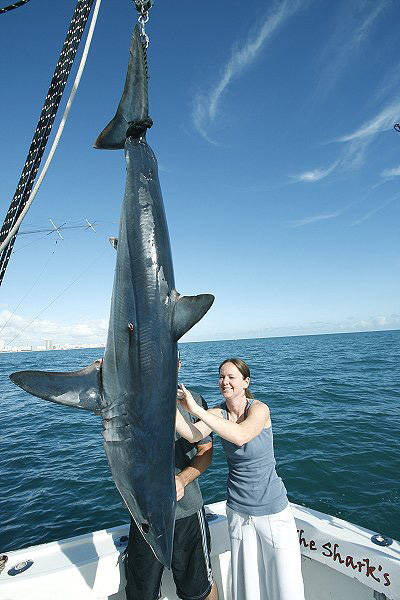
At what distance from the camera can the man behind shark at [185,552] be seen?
299 centimetres

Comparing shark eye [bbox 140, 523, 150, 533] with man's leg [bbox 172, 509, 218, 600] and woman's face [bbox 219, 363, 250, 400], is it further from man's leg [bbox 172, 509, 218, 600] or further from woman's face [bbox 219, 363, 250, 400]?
woman's face [bbox 219, 363, 250, 400]

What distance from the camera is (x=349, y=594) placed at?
11.8 feet

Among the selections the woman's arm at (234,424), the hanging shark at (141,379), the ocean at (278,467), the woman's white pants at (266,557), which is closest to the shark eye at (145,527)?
the hanging shark at (141,379)

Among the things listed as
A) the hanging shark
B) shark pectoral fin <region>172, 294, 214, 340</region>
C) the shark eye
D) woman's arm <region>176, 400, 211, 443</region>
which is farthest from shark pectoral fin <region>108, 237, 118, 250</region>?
the shark eye

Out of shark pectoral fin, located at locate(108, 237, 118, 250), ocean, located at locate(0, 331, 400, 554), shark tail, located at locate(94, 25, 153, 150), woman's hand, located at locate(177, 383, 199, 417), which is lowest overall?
ocean, located at locate(0, 331, 400, 554)

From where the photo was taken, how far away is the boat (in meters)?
3.05

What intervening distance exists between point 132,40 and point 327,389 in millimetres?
17535

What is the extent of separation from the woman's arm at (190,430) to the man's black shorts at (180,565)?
0.73 metres

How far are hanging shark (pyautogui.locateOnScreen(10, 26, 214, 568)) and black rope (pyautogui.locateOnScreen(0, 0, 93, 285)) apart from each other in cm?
105

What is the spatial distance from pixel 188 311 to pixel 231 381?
3.97ft

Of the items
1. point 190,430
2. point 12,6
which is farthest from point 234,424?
point 12,6

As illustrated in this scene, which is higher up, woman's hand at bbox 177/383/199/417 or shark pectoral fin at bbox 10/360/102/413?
shark pectoral fin at bbox 10/360/102/413

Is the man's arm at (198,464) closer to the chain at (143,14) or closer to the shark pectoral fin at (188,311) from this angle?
the shark pectoral fin at (188,311)

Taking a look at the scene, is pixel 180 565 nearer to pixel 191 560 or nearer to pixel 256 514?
pixel 191 560
